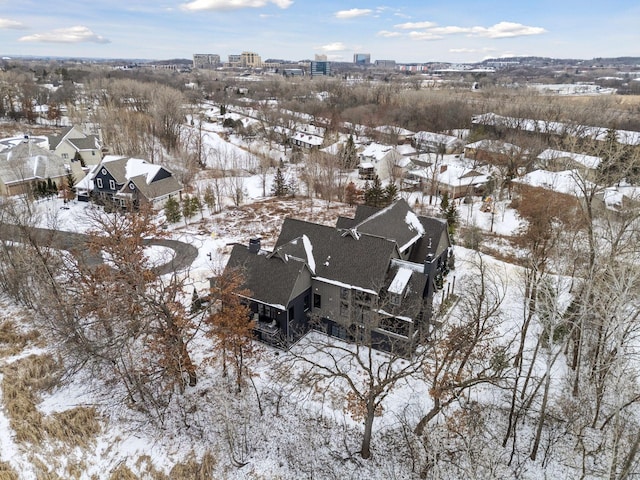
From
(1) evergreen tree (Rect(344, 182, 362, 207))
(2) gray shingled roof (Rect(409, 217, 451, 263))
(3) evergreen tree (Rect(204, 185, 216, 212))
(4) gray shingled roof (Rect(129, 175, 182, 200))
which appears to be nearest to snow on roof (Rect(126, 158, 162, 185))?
(4) gray shingled roof (Rect(129, 175, 182, 200))

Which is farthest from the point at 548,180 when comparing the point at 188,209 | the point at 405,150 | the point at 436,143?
the point at 188,209

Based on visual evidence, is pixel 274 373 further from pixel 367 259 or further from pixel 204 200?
pixel 204 200

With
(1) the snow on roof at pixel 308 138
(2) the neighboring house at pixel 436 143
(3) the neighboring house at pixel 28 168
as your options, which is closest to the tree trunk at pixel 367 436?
(3) the neighboring house at pixel 28 168

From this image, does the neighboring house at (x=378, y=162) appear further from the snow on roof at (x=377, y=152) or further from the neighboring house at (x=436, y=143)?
the neighboring house at (x=436, y=143)

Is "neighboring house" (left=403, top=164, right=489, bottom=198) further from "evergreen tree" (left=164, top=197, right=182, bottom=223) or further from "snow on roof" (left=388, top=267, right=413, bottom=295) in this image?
"snow on roof" (left=388, top=267, right=413, bottom=295)

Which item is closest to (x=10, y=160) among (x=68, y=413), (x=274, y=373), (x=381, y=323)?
(x=68, y=413)
